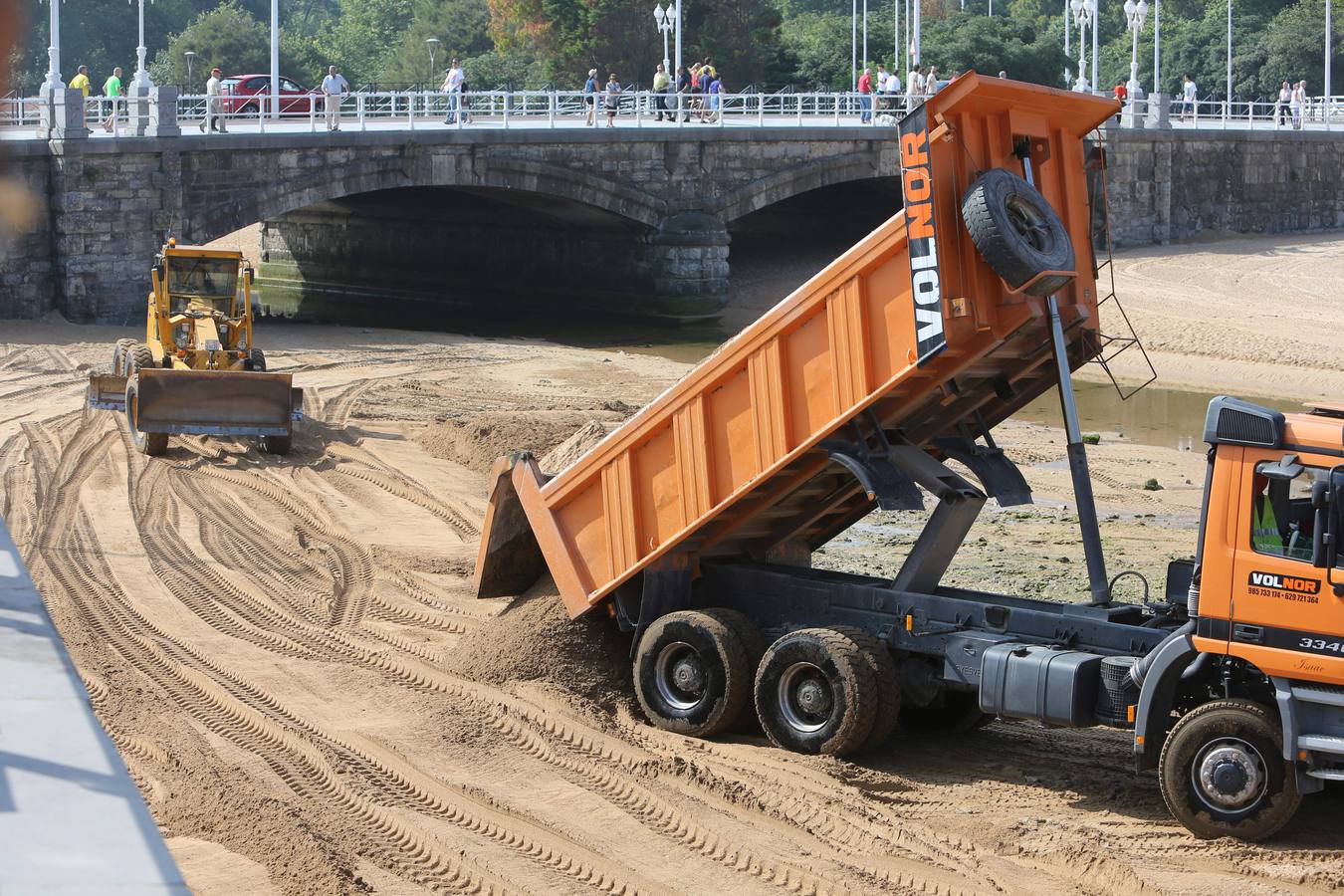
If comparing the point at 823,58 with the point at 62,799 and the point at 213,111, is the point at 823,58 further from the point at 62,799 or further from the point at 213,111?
the point at 62,799

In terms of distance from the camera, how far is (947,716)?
33.2 feet

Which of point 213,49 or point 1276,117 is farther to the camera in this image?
point 213,49

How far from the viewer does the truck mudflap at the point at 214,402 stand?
19297mm

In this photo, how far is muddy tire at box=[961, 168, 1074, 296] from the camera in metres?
8.70

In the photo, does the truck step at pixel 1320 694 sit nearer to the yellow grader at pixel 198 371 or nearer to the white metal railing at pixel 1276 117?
the yellow grader at pixel 198 371

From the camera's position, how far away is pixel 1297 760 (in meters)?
7.77

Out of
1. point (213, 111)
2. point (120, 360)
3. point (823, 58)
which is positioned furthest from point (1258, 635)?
point (823, 58)

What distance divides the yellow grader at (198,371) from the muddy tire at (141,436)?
0.04ft

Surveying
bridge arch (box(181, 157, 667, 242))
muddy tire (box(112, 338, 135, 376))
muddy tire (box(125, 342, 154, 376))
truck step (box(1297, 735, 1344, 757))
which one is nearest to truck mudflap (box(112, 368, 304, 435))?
muddy tire (box(125, 342, 154, 376))

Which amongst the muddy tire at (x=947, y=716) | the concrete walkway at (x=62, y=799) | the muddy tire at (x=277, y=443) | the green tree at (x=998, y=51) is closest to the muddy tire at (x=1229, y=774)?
the muddy tire at (x=947, y=716)

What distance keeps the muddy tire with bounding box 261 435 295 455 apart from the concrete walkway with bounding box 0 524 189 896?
1406cm

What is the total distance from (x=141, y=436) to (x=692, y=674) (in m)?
11.7

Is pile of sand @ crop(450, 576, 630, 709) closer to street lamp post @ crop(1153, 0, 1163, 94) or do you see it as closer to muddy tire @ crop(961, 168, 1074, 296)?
muddy tire @ crop(961, 168, 1074, 296)

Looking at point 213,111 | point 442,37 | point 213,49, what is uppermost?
point 442,37
